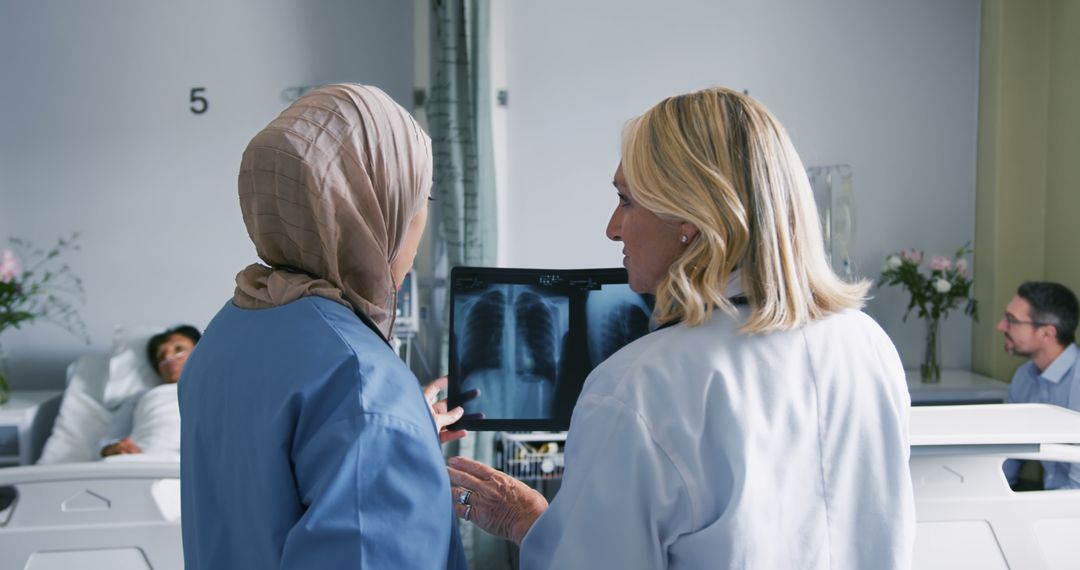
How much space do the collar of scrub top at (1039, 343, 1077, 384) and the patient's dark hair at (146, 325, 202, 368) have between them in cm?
302

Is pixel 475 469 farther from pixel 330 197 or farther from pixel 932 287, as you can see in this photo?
pixel 932 287

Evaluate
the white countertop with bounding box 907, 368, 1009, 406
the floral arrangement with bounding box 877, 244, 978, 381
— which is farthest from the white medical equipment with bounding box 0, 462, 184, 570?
the floral arrangement with bounding box 877, 244, 978, 381

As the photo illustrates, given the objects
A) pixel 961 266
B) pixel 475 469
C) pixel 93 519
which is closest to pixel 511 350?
pixel 475 469

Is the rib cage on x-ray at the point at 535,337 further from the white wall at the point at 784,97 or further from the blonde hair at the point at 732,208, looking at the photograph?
the white wall at the point at 784,97

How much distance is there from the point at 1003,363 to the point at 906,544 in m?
3.01

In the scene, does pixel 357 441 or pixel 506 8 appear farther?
pixel 506 8

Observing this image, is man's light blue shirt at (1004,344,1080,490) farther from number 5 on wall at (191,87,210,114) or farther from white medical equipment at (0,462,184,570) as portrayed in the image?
number 5 on wall at (191,87,210,114)

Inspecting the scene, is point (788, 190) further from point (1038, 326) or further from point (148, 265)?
point (148, 265)

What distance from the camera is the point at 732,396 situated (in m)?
0.88

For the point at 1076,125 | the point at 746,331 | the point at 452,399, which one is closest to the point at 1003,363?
the point at 1076,125

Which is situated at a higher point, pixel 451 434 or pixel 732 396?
pixel 732 396

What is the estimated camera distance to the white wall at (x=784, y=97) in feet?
11.6

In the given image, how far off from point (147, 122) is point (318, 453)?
3.25 meters

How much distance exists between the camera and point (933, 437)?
54.0 inches
